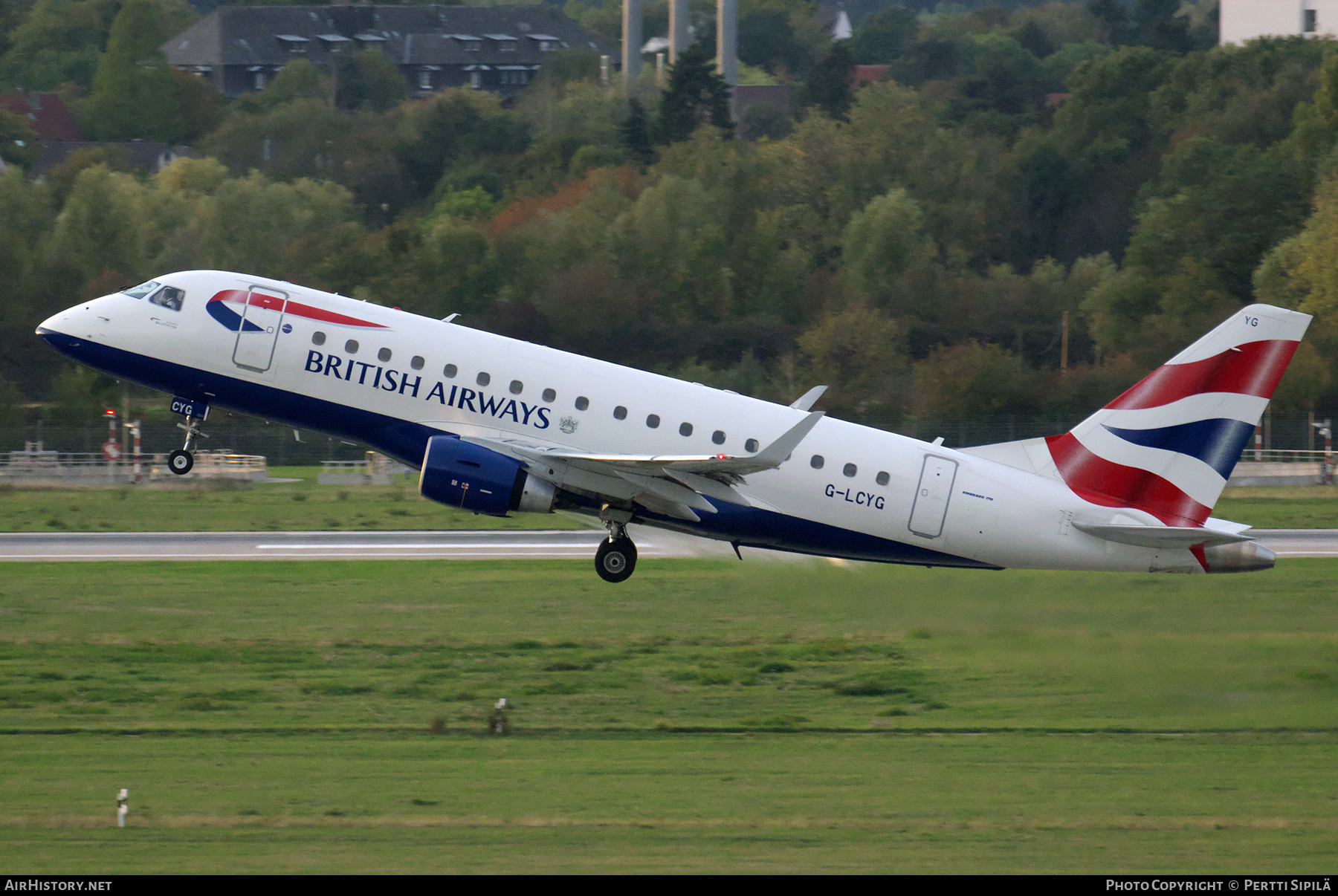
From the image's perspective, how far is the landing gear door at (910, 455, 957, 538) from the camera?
30.6 m

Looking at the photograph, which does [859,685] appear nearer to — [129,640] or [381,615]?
[381,615]

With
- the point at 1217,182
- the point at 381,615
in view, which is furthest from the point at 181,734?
the point at 1217,182

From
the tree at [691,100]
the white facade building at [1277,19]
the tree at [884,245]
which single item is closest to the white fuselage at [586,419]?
the tree at [884,245]

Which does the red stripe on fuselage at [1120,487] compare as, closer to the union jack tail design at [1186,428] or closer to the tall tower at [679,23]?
the union jack tail design at [1186,428]

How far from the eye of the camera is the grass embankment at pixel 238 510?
50.0 m

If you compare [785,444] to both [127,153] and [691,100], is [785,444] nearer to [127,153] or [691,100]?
[691,100]

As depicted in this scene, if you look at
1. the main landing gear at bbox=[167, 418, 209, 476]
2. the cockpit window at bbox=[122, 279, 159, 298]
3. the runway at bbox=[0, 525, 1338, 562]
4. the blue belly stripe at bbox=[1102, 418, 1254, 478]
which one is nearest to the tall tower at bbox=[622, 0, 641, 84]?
the runway at bbox=[0, 525, 1338, 562]

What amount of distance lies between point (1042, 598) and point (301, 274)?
2419 inches

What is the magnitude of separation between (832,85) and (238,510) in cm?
10486

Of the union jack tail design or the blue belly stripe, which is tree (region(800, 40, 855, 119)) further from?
the blue belly stripe

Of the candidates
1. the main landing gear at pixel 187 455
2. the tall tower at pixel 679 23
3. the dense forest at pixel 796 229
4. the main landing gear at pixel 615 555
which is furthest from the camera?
the tall tower at pixel 679 23

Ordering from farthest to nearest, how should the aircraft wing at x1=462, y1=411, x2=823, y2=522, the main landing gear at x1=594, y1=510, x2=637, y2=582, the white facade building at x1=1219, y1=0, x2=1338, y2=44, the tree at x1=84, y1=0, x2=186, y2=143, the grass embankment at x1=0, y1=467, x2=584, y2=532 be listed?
the tree at x1=84, y1=0, x2=186, y2=143, the white facade building at x1=1219, y1=0, x2=1338, y2=44, the grass embankment at x1=0, y1=467, x2=584, y2=532, the main landing gear at x1=594, y1=510, x2=637, y2=582, the aircraft wing at x1=462, y1=411, x2=823, y2=522

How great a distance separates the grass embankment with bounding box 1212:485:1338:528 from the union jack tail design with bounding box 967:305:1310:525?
20.3m

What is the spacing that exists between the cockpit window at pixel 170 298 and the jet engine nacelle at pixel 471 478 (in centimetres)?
616
